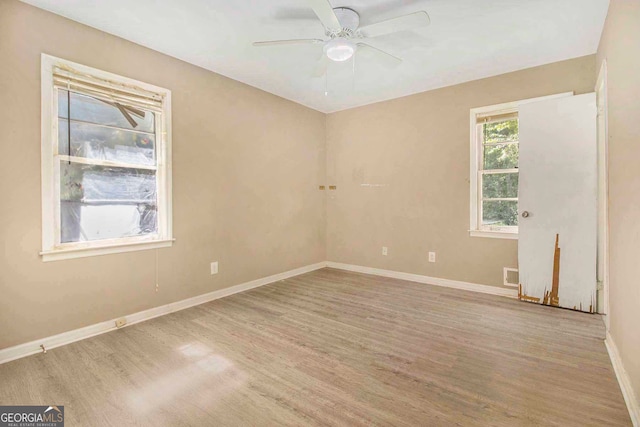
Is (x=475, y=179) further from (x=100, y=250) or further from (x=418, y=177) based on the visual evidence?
(x=100, y=250)

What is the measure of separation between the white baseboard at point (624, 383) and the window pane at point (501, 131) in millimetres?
2181

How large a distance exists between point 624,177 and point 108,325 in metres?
3.85

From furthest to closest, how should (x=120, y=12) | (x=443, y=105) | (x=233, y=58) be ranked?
(x=443, y=105), (x=233, y=58), (x=120, y=12)

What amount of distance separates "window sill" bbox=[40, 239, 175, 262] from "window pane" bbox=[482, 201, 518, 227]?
3.48 meters

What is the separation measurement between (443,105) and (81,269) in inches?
162

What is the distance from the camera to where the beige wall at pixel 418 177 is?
3.48 meters

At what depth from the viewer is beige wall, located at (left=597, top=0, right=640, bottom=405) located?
160 cm

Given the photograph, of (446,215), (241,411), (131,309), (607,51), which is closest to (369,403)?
(241,411)

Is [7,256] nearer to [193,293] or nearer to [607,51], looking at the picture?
[193,293]

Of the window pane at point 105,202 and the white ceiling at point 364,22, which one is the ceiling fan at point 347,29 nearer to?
the white ceiling at point 364,22

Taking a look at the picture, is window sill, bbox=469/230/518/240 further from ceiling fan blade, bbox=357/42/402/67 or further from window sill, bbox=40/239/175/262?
window sill, bbox=40/239/175/262

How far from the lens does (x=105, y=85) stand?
8.51 ft

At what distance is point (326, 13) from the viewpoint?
6.66ft

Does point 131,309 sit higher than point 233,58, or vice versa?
point 233,58
